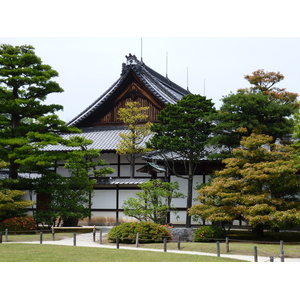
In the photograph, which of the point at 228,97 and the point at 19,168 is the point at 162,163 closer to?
the point at 228,97

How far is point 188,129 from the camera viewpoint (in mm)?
25094

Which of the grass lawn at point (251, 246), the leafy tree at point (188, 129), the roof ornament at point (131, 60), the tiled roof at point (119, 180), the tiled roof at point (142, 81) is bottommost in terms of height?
the grass lawn at point (251, 246)

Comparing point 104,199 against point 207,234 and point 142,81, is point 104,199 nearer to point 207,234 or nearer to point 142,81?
point 142,81

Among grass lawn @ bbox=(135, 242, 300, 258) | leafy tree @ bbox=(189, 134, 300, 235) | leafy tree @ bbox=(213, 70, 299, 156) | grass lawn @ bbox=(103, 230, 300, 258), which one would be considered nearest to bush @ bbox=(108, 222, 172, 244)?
grass lawn @ bbox=(103, 230, 300, 258)

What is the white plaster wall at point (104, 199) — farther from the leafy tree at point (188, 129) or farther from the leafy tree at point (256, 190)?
the leafy tree at point (256, 190)

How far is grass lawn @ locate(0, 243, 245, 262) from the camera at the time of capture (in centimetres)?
1555

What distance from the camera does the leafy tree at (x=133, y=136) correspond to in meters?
30.8

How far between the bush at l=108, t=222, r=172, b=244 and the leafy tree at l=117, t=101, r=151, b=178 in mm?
8508

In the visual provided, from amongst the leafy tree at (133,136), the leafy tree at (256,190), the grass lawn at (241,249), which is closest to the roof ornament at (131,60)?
the leafy tree at (133,136)

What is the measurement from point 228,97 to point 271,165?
14.5ft

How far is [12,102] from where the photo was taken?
2752 centimetres

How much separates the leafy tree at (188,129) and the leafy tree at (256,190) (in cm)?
212

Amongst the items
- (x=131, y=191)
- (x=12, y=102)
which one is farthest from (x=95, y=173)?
(x=12, y=102)

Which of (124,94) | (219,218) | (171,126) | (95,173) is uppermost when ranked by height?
(124,94)
